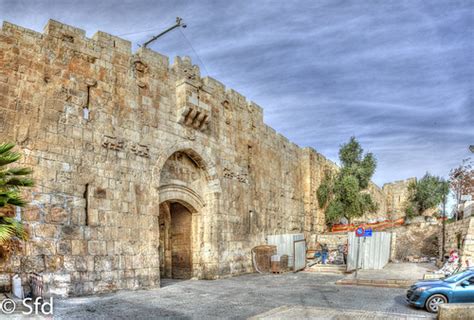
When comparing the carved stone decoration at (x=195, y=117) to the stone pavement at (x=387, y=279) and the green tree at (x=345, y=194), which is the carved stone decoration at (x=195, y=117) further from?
the green tree at (x=345, y=194)

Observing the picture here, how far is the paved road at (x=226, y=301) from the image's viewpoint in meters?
9.03

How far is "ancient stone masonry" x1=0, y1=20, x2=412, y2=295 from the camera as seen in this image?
10766 mm

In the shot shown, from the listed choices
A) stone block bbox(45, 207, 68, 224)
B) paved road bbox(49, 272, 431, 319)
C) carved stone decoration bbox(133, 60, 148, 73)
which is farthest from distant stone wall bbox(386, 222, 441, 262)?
stone block bbox(45, 207, 68, 224)

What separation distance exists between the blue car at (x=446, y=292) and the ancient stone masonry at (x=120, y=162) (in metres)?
7.88

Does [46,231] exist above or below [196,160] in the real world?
below

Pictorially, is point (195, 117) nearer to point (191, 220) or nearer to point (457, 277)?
point (191, 220)

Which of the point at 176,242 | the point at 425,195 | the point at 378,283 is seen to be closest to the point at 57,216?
the point at 176,242

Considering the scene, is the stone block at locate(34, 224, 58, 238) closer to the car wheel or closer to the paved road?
the paved road

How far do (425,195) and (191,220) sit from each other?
1053 inches

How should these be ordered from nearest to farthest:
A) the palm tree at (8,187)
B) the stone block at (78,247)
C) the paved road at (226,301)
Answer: the palm tree at (8,187) → the paved road at (226,301) → the stone block at (78,247)

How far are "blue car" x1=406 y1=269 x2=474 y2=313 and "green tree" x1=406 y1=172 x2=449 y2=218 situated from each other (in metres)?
27.9

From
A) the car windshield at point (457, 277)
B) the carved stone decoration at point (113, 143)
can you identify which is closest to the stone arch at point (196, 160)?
the carved stone decoration at point (113, 143)

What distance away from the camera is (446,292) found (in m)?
9.72

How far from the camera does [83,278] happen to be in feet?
36.8
